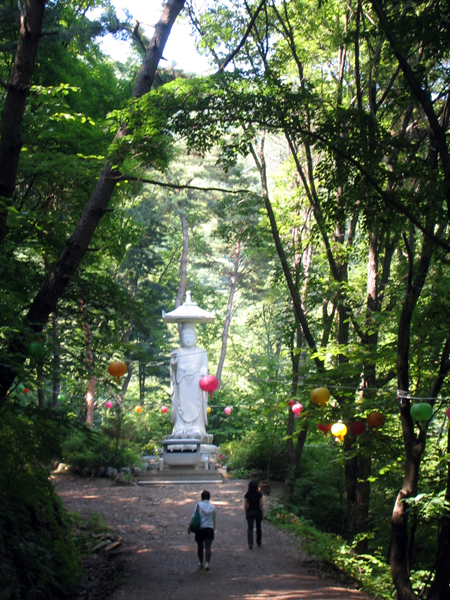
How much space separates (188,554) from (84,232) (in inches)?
203

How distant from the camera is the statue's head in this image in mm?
18531

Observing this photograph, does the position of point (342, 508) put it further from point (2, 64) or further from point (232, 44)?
point (2, 64)

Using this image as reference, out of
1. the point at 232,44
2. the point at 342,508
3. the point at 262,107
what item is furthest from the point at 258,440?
the point at 262,107

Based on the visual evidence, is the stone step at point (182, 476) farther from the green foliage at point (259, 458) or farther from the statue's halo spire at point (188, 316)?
the statue's halo spire at point (188, 316)

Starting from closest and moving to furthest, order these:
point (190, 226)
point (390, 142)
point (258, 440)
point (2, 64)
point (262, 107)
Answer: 1. point (390, 142)
2. point (262, 107)
3. point (2, 64)
4. point (258, 440)
5. point (190, 226)

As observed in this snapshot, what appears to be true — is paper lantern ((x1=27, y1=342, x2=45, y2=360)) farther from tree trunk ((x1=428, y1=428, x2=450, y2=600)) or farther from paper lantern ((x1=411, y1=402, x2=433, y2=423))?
tree trunk ((x1=428, y1=428, x2=450, y2=600))

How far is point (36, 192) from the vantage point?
998 cm

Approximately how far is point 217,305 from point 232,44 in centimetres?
2018

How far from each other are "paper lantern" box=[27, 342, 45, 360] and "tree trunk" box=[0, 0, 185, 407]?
16.6 inches

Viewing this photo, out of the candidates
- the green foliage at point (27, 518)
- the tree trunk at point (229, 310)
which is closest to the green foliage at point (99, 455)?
the green foliage at point (27, 518)

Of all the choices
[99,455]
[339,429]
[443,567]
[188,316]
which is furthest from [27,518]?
[188,316]

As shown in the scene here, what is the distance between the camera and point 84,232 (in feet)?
22.9

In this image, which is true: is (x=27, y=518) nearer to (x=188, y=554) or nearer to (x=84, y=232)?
(x=188, y=554)

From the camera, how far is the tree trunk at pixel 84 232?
656cm
